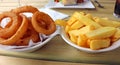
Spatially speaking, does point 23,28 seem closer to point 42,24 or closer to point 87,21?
point 42,24

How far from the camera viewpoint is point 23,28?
55cm

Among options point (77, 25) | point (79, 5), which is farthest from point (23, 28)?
point (79, 5)

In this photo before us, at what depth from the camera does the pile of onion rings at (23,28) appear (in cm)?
55

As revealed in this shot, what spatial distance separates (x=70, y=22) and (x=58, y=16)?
240 mm

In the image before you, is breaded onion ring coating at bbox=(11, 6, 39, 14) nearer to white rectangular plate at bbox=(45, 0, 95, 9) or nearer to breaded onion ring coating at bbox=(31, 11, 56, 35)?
breaded onion ring coating at bbox=(31, 11, 56, 35)

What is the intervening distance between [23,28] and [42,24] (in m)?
0.07

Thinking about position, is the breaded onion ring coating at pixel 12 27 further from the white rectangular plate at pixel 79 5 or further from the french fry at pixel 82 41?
the white rectangular plate at pixel 79 5

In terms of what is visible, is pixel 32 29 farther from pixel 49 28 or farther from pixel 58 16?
pixel 58 16

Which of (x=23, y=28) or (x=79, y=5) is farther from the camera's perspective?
(x=79, y=5)

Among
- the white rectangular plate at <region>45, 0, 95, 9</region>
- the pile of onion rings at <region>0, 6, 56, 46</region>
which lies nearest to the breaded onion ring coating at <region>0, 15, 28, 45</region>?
the pile of onion rings at <region>0, 6, 56, 46</region>

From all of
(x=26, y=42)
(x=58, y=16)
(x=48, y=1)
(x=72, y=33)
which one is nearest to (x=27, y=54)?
(x=26, y=42)

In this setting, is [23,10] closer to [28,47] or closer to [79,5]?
[28,47]

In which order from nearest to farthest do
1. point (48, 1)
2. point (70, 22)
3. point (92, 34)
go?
point (92, 34), point (70, 22), point (48, 1)

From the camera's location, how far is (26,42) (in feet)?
1.88
